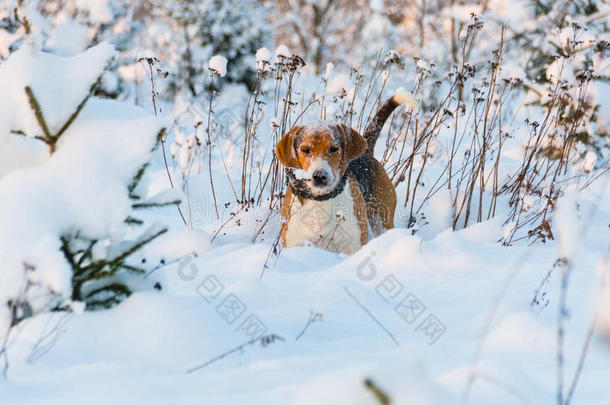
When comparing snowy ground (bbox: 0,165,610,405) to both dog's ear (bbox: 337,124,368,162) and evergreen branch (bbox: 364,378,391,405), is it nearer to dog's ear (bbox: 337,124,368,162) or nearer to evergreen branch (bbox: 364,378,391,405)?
evergreen branch (bbox: 364,378,391,405)

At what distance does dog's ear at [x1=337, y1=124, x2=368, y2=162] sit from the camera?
3.54 meters

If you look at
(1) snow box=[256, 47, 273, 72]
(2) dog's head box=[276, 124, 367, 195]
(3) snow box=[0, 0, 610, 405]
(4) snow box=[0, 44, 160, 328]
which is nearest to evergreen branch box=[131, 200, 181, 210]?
(3) snow box=[0, 0, 610, 405]

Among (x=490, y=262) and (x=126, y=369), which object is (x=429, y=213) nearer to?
(x=490, y=262)

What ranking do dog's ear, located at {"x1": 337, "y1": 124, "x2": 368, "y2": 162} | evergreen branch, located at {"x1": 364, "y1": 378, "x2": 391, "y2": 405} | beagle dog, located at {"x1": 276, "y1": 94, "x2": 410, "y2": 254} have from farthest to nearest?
dog's ear, located at {"x1": 337, "y1": 124, "x2": 368, "y2": 162}
beagle dog, located at {"x1": 276, "y1": 94, "x2": 410, "y2": 254}
evergreen branch, located at {"x1": 364, "y1": 378, "x2": 391, "y2": 405}

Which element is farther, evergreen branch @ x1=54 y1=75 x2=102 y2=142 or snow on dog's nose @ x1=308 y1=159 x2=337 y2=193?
snow on dog's nose @ x1=308 y1=159 x2=337 y2=193

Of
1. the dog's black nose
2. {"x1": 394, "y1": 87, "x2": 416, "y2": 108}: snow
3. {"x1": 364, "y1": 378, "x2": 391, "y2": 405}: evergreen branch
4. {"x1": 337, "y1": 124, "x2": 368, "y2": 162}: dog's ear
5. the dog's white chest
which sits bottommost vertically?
the dog's white chest

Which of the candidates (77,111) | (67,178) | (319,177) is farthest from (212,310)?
(319,177)

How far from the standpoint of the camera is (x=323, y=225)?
350 cm

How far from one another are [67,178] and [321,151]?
2.04m

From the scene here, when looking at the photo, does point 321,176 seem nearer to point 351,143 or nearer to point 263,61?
point 351,143

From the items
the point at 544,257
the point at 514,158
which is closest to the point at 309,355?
the point at 544,257

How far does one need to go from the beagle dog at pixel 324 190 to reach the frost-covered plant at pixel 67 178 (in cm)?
173

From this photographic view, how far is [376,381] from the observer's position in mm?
829

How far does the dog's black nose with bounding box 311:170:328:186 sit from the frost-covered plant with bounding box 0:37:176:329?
1625mm
